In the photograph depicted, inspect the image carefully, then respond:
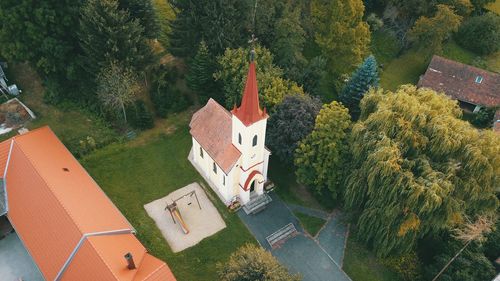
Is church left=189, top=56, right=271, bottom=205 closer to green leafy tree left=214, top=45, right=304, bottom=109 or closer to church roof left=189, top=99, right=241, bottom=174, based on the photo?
church roof left=189, top=99, right=241, bottom=174

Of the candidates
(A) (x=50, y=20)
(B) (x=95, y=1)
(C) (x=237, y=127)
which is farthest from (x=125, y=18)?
(C) (x=237, y=127)

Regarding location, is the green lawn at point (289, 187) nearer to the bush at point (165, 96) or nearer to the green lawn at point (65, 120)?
the bush at point (165, 96)

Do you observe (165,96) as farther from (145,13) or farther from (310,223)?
(310,223)

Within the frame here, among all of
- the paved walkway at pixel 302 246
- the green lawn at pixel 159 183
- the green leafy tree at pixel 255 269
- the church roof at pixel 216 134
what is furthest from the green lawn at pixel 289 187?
the green leafy tree at pixel 255 269

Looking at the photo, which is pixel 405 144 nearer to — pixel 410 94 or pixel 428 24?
pixel 410 94

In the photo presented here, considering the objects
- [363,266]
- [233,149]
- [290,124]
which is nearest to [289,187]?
[290,124]

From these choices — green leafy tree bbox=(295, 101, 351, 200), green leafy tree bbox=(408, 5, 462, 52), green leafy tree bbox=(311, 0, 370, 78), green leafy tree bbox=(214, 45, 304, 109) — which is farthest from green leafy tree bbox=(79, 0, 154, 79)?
green leafy tree bbox=(408, 5, 462, 52)
